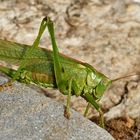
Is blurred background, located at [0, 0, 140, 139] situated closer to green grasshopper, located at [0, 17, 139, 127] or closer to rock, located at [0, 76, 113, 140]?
green grasshopper, located at [0, 17, 139, 127]

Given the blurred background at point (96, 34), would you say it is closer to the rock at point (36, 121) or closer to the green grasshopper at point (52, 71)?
the green grasshopper at point (52, 71)

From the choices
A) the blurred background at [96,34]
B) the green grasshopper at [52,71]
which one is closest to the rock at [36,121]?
the green grasshopper at [52,71]

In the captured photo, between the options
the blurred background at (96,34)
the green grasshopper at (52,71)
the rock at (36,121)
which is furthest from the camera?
the blurred background at (96,34)

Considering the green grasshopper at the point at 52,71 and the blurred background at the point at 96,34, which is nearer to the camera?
the green grasshopper at the point at 52,71

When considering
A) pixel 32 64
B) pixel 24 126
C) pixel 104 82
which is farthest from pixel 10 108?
pixel 104 82

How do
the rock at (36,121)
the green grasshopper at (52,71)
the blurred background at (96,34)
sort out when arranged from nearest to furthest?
the rock at (36,121)
the green grasshopper at (52,71)
the blurred background at (96,34)

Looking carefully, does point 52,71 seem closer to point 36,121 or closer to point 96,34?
point 36,121
